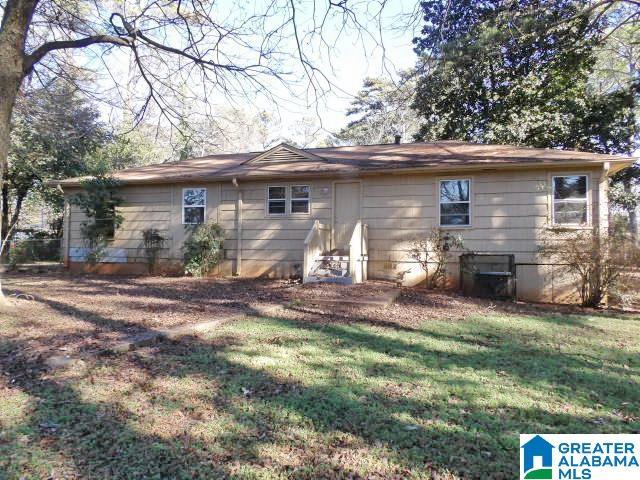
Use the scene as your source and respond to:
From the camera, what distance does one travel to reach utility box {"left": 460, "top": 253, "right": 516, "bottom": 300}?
8.62 meters

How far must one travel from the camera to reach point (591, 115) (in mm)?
15656

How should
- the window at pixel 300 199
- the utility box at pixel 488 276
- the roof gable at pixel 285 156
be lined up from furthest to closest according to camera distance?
1. the roof gable at pixel 285 156
2. the window at pixel 300 199
3. the utility box at pixel 488 276

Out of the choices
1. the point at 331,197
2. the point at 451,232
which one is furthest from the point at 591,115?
the point at 331,197

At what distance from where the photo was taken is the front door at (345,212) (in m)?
10.7

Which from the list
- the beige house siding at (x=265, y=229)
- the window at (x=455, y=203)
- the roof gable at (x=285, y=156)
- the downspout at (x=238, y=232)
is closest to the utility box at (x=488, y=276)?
the window at (x=455, y=203)

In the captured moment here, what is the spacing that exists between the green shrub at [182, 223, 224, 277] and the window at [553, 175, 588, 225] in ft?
27.6

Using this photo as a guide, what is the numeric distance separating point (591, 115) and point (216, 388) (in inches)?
696

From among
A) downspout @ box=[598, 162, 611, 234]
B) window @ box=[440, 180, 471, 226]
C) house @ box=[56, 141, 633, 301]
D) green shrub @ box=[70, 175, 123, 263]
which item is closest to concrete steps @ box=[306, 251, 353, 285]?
house @ box=[56, 141, 633, 301]

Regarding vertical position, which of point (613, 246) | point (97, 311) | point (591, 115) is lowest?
point (97, 311)

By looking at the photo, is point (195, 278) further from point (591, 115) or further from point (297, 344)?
point (591, 115)

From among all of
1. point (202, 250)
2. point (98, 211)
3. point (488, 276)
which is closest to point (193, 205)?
point (202, 250)

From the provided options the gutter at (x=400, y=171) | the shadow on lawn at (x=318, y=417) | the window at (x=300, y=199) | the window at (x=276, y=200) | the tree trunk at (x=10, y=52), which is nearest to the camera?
the shadow on lawn at (x=318, y=417)

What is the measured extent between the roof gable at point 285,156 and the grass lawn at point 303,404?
7396 mm

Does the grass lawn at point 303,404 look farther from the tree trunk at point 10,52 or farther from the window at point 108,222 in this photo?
the window at point 108,222
